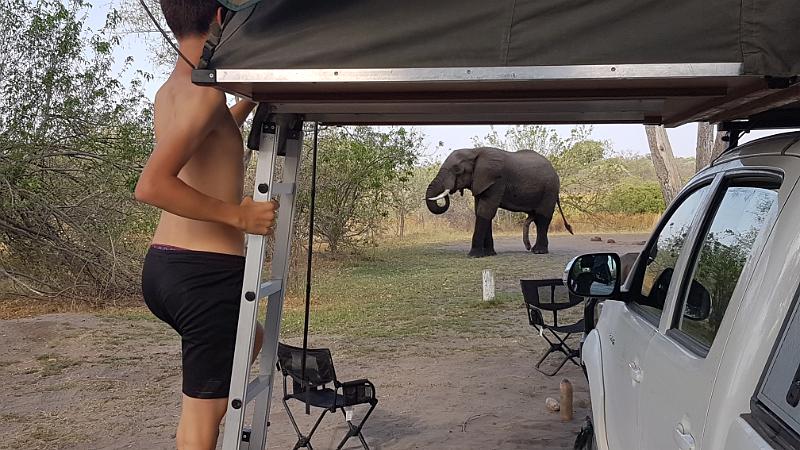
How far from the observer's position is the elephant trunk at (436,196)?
16.7 metres

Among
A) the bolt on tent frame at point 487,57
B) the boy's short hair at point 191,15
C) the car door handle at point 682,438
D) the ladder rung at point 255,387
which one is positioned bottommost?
the ladder rung at point 255,387

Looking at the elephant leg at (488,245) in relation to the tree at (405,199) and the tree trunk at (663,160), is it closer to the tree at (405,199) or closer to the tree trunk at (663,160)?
the tree at (405,199)

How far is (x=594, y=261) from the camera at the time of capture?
318cm

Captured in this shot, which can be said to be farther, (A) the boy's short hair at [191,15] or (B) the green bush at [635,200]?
(B) the green bush at [635,200]

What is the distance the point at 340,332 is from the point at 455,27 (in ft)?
22.8

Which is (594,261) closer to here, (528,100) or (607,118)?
(607,118)

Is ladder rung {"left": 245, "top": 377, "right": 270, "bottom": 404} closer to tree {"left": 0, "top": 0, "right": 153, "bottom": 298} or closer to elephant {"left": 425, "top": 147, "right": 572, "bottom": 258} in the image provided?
tree {"left": 0, "top": 0, "right": 153, "bottom": 298}

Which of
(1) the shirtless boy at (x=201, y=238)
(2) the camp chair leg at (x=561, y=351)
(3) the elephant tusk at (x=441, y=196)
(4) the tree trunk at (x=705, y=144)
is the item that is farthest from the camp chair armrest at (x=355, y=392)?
(3) the elephant tusk at (x=441, y=196)

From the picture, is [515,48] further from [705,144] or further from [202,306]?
[705,144]

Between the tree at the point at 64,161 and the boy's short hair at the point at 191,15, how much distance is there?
776cm

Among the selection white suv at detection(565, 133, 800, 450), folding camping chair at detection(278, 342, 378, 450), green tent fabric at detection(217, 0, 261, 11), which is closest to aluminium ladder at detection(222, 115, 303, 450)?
green tent fabric at detection(217, 0, 261, 11)

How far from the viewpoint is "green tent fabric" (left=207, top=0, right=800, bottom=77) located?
190cm

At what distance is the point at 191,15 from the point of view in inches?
107

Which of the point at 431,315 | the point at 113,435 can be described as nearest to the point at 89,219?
the point at 431,315
